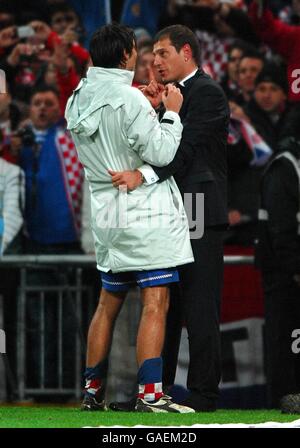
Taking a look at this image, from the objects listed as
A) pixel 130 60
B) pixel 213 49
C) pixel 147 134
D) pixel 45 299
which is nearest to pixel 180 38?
pixel 130 60

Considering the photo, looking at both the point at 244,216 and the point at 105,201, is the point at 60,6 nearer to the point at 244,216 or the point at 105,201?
the point at 244,216

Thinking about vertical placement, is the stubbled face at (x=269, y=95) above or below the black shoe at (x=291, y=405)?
above

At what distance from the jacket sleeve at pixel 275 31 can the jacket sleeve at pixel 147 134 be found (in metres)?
3.92

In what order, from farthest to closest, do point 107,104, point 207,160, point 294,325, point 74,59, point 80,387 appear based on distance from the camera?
1. point 74,59
2. point 80,387
3. point 294,325
4. point 207,160
5. point 107,104

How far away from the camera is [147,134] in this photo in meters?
6.74

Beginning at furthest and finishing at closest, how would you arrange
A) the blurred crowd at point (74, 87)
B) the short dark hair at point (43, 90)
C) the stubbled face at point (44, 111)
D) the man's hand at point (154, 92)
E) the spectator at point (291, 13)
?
1. the spectator at point (291, 13)
2. the short dark hair at point (43, 90)
3. the stubbled face at point (44, 111)
4. the blurred crowd at point (74, 87)
5. the man's hand at point (154, 92)

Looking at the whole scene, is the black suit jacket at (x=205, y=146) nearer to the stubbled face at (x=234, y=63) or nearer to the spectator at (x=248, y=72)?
the spectator at (x=248, y=72)

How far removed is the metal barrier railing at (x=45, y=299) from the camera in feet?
31.4

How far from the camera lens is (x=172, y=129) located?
688 centimetres

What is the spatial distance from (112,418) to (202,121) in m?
1.86

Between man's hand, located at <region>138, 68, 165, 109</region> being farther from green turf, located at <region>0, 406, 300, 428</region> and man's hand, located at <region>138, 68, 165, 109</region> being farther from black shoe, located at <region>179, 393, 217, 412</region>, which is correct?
green turf, located at <region>0, 406, 300, 428</region>

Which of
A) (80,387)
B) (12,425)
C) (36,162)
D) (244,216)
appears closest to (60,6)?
(36,162)

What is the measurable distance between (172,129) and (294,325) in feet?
8.49

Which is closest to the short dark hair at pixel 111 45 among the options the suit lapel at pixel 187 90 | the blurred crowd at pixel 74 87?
the suit lapel at pixel 187 90
